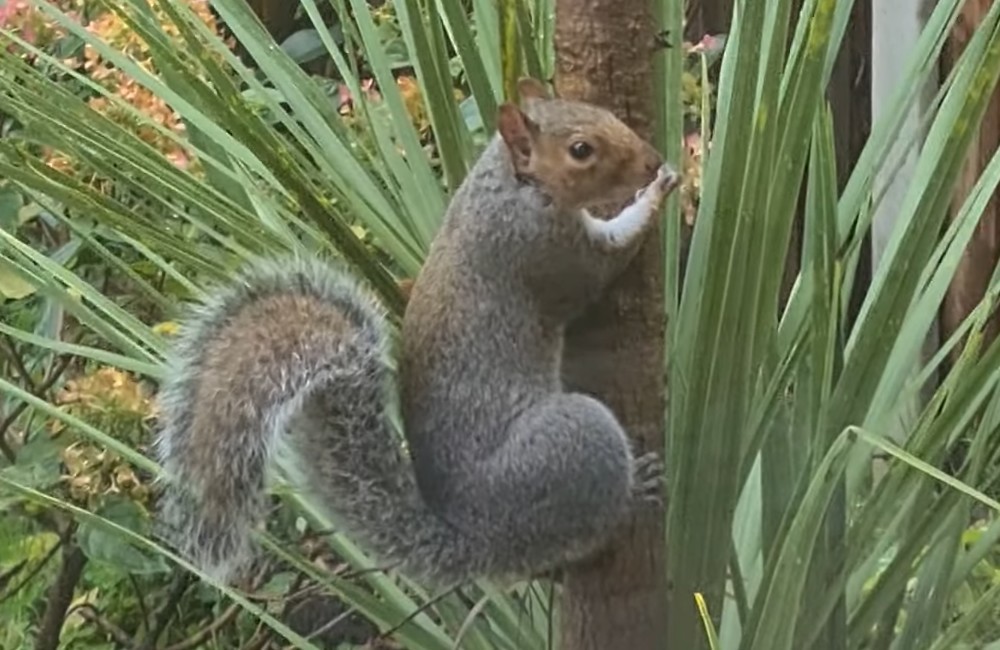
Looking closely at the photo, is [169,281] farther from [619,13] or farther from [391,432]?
[619,13]

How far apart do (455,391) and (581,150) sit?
145 mm

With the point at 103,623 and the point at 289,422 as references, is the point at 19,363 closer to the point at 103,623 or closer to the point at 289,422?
the point at 103,623

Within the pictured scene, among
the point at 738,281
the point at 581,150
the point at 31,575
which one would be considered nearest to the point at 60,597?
the point at 31,575

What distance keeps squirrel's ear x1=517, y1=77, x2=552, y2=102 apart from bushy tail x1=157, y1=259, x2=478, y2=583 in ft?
0.49

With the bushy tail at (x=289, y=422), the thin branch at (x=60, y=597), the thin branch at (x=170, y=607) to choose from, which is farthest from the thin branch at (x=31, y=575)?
the bushy tail at (x=289, y=422)

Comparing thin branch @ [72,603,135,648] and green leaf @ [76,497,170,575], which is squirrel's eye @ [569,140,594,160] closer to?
green leaf @ [76,497,170,575]

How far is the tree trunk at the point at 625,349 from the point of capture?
710mm

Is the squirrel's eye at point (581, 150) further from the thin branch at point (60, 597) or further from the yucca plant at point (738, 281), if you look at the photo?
the thin branch at point (60, 597)

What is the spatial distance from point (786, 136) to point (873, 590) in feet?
0.78

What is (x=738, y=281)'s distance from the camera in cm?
71

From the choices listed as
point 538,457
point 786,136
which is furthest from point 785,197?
point 538,457

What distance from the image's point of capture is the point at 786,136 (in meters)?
0.71

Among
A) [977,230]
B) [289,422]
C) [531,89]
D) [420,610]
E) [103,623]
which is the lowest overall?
[103,623]

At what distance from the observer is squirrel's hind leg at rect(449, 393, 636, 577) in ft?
2.53
